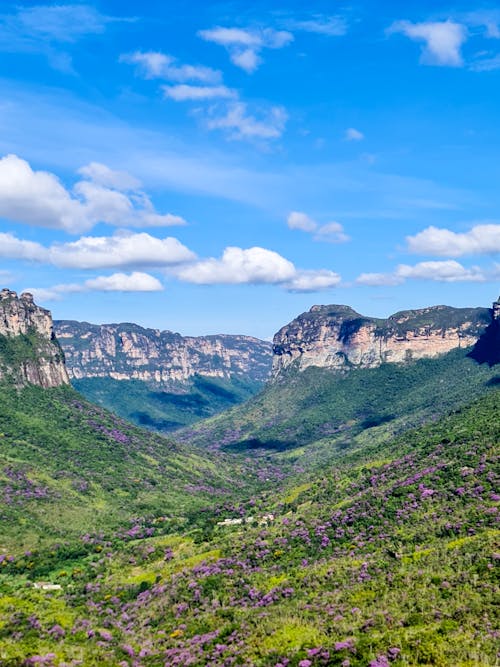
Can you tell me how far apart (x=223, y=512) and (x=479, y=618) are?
98.9 meters

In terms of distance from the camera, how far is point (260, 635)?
67.7 metres

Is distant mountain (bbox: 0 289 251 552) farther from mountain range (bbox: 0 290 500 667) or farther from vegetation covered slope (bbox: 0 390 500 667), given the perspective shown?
vegetation covered slope (bbox: 0 390 500 667)

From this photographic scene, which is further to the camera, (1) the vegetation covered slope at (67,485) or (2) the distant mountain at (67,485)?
(1) the vegetation covered slope at (67,485)

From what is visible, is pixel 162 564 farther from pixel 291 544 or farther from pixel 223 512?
pixel 223 512

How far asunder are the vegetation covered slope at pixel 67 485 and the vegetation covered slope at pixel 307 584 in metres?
13.9

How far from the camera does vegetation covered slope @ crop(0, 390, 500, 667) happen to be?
6016 centimetres

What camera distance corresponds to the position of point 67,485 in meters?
161

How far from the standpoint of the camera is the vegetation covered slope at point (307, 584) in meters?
60.2

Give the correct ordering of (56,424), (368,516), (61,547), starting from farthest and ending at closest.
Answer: (56,424) → (61,547) → (368,516)

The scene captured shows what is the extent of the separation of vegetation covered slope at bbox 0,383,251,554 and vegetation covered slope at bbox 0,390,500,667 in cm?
1394

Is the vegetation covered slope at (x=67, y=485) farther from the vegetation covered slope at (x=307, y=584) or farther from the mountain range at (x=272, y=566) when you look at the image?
the vegetation covered slope at (x=307, y=584)

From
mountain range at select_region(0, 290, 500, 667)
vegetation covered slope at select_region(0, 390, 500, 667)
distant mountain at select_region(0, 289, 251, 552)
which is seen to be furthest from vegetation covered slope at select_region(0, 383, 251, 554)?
vegetation covered slope at select_region(0, 390, 500, 667)

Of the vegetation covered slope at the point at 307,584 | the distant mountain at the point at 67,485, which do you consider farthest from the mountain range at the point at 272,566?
the distant mountain at the point at 67,485

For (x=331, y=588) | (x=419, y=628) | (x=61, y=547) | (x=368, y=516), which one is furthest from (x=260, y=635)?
(x=61, y=547)
